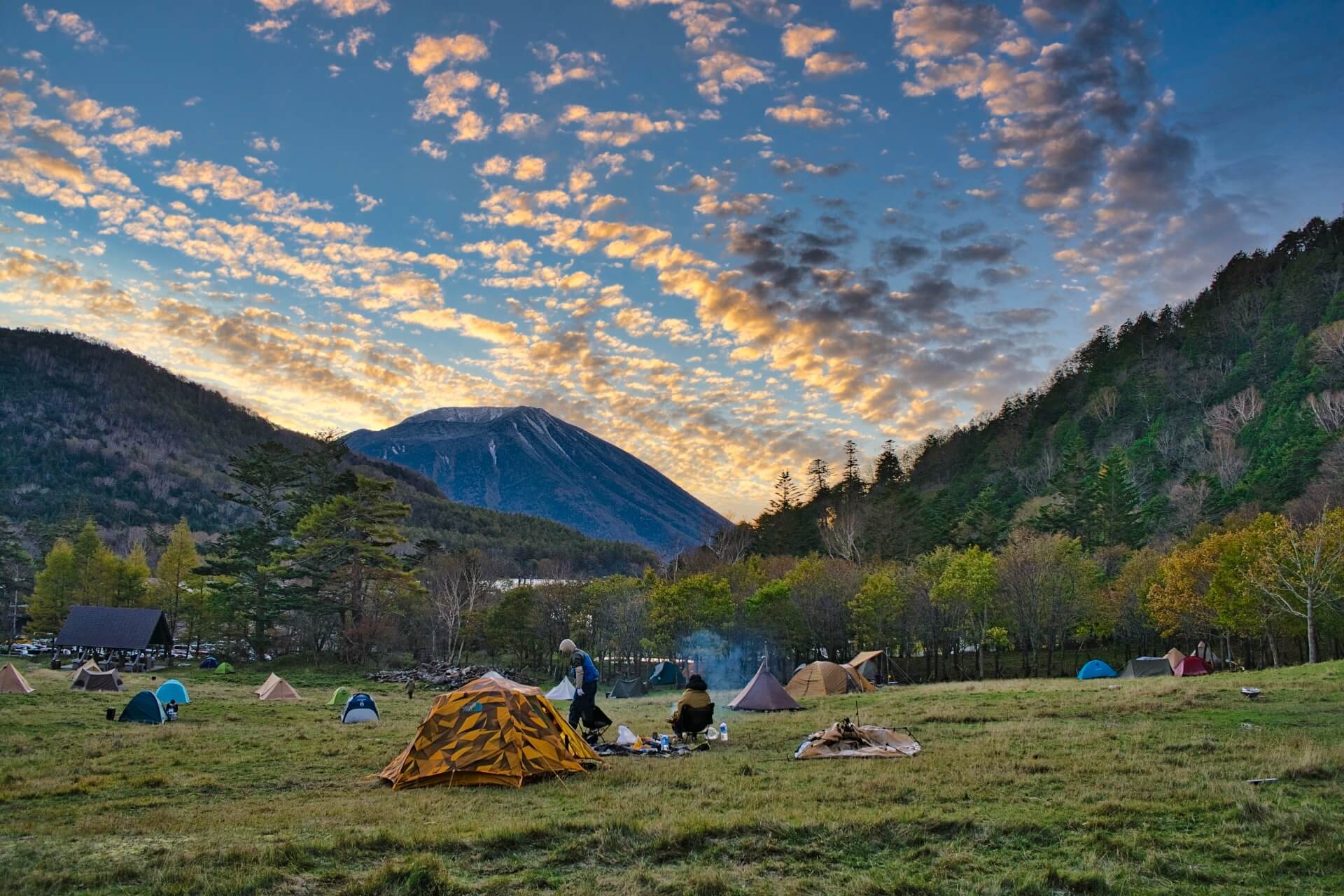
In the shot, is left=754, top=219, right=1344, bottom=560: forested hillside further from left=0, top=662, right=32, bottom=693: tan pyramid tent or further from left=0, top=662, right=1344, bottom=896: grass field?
left=0, top=662, right=32, bottom=693: tan pyramid tent

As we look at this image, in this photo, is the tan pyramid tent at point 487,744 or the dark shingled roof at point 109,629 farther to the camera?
the dark shingled roof at point 109,629

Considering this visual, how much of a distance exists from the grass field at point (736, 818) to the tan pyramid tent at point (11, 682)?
13.8 metres

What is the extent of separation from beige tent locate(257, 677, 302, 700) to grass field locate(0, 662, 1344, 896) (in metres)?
17.7

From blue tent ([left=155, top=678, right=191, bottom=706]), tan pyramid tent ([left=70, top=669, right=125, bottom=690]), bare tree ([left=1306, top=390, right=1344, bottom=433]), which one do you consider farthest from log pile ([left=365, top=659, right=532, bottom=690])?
bare tree ([left=1306, top=390, right=1344, bottom=433])

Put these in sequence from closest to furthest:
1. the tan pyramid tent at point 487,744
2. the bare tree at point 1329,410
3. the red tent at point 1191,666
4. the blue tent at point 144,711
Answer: the tan pyramid tent at point 487,744 → the blue tent at point 144,711 → the red tent at point 1191,666 → the bare tree at point 1329,410

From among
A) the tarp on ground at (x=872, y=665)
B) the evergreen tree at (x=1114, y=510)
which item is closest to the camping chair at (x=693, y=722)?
the tarp on ground at (x=872, y=665)

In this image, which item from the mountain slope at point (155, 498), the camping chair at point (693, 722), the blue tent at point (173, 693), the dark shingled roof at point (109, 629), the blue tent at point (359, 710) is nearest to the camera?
the camping chair at point (693, 722)

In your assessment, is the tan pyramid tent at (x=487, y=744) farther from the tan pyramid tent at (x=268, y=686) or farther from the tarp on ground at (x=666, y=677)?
the tarp on ground at (x=666, y=677)

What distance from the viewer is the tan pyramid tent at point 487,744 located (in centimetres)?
1284

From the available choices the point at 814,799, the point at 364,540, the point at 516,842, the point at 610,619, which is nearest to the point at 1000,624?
the point at 610,619

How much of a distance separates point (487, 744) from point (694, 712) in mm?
5941

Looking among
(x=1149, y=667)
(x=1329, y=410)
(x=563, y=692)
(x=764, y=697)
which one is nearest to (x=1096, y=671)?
(x=1149, y=667)

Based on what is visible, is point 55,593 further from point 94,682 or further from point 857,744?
point 857,744

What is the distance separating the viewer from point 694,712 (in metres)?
17.7
